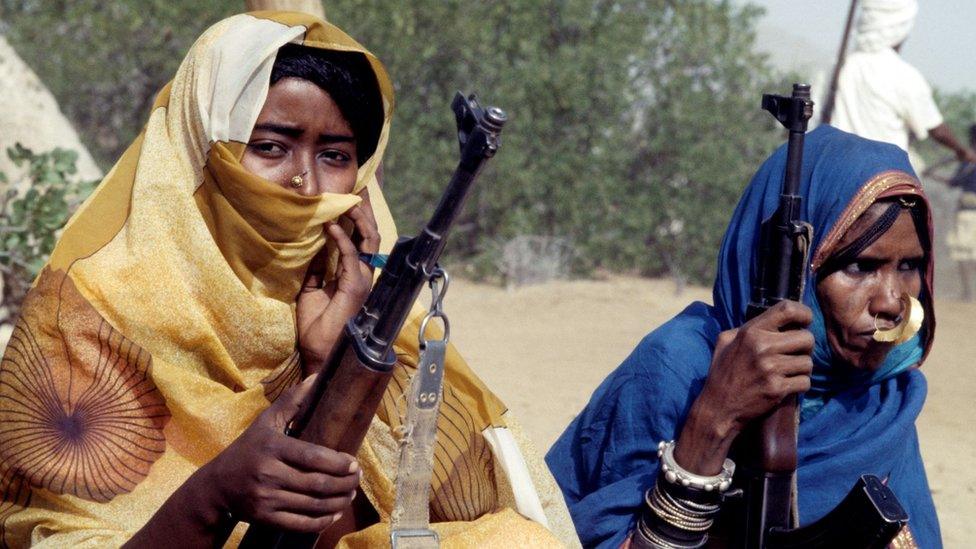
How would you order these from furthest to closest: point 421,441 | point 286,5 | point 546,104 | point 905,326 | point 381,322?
1. point 546,104
2. point 286,5
3. point 905,326
4. point 421,441
5. point 381,322

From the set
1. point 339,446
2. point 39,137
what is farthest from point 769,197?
point 39,137

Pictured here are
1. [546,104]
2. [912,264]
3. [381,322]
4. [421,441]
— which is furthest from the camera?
[546,104]

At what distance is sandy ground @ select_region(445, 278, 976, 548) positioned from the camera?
670 centimetres

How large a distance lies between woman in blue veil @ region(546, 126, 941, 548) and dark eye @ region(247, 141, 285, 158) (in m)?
1.00

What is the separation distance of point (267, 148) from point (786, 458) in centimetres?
126

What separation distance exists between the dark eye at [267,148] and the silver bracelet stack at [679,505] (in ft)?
3.33

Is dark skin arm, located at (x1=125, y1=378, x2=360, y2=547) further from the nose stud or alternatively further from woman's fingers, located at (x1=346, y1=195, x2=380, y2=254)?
the nose stud

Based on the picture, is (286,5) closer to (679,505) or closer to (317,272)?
(317,272)

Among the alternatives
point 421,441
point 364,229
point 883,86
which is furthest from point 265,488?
point 883,86

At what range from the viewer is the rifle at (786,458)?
283 cm

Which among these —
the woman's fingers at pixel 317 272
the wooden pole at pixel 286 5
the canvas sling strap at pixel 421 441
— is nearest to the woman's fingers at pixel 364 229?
the woman's fingers at pixel 317 272

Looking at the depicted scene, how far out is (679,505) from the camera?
2803 mm

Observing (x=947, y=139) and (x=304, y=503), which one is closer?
(x=304, y=503)

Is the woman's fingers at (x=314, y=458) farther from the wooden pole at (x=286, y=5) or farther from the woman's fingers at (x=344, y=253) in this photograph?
the wooden pole at (x=286, y=5)
